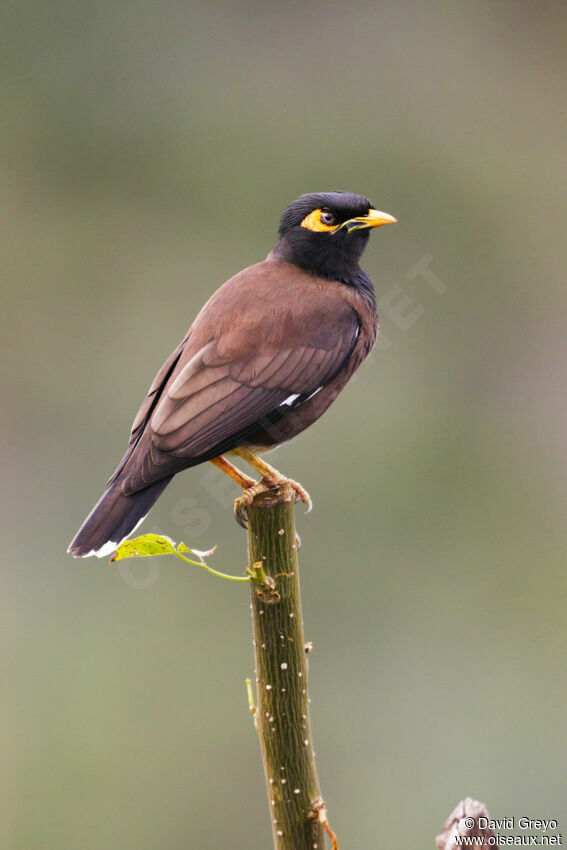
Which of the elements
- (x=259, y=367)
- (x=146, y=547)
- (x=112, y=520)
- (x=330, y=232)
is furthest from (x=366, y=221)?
(x=146, y=547)

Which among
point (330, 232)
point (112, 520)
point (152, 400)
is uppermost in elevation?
point (330, 232)

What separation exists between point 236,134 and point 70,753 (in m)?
4.82

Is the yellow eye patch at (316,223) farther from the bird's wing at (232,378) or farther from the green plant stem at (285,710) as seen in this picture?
the green plant stem at (285,710)

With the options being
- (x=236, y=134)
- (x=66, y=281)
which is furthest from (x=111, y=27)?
(x=66, y=281)

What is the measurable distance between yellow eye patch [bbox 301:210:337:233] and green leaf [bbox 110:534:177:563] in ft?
4.51

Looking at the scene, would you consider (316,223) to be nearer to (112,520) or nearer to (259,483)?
(259,483)

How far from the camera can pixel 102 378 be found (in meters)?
6.76

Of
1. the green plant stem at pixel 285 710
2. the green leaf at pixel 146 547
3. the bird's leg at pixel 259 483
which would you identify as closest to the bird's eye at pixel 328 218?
the bird's leg at pixel 259 483

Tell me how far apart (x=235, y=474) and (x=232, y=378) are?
0.24m

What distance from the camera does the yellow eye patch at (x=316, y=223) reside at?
3.23 meters

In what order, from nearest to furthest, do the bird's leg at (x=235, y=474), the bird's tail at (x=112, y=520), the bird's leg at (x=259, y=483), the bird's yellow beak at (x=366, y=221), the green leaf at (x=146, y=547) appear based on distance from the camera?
1. the green leaf at (x=146, y=547)
2. the bird's leg at (x=259, y=483)
3. the bird's tail at (x=112, y=520)
4. the bird's leg at (x=235, y=474)
5. the bird's yellow beak at (x=366, y=221)

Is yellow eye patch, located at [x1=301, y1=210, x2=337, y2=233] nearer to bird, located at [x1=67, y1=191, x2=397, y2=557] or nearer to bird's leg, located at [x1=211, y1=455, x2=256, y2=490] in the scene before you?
bird, located at [x1=67, y1=191, x2=397, y2=557]

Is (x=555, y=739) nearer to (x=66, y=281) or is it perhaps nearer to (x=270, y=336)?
(x=270, y=336)

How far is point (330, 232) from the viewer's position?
322 centimetres
